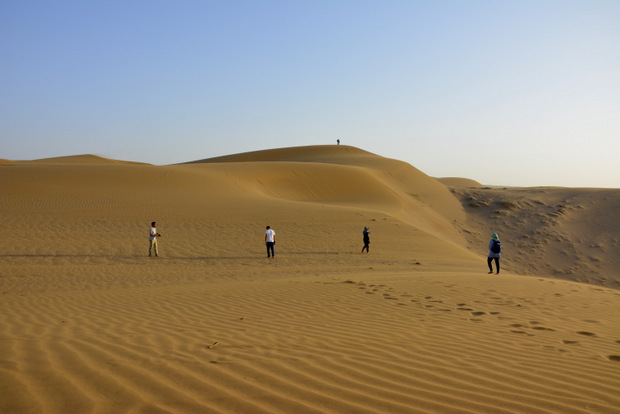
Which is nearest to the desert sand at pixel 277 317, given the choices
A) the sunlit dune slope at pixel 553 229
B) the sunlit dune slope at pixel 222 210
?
the sunlit dune slope at pixel 222 210

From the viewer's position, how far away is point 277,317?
23.8 feet

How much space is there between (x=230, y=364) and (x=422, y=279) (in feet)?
29.7

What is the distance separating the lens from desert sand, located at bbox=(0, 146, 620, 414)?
3.55 metres

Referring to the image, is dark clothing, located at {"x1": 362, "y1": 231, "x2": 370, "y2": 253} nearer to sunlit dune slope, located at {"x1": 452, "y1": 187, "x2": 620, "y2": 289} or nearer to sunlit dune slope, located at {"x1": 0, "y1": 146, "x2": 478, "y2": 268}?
sunlit dune slope, located at {"x1": 0, "y1": 146, "x2": 478, "y2": 268}

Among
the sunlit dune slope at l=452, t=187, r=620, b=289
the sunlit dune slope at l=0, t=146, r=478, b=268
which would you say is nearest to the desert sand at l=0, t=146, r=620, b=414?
the sunlit dune slope at l=0, t=146, r=478, b=268

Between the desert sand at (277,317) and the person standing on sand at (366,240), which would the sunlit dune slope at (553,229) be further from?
the person standing on sand at (366,240)

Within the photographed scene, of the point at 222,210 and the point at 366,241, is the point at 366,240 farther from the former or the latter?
the point at 222,210

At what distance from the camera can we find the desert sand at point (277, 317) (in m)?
3.55

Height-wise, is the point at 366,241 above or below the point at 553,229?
above

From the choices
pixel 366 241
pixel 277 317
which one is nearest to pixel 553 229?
pixel 366 241

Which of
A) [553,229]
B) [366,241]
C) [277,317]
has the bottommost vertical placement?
[277,317]

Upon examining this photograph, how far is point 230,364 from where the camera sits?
419 cm

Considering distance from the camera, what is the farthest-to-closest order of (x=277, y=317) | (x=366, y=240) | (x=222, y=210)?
(x=222, y=210)
(x=366, y=240)
(x=277, y=317)

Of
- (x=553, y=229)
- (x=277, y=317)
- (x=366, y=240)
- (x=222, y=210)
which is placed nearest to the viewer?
(x=277, y=317)
